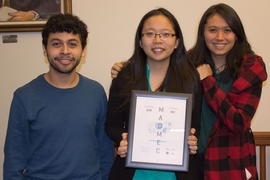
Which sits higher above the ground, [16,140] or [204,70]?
[204,70]

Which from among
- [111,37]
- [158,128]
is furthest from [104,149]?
[111,37]

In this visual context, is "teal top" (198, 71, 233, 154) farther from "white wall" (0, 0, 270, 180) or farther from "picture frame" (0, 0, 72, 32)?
"picture frame" (0, 0, 72, 32)

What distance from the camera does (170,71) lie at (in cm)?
179

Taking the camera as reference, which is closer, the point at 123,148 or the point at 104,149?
the point at 123,148

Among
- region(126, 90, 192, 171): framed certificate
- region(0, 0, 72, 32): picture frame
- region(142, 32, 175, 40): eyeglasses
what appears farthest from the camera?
region(0, 0, 72, 32): picture frame

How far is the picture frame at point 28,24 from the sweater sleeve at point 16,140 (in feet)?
2.65

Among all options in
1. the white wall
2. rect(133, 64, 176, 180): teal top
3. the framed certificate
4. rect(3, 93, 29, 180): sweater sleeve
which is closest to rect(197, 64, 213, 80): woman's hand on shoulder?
the framed certificate

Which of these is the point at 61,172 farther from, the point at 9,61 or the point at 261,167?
the point at 261,167

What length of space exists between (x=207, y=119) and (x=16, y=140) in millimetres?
1018

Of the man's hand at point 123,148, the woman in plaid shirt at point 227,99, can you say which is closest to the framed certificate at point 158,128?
the man's hand at point 123,148

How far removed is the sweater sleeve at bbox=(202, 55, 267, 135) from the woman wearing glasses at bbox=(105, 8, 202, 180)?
0.08 meters

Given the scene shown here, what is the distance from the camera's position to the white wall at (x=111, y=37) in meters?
2.38

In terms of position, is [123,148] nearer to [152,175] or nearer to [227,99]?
[152,175]

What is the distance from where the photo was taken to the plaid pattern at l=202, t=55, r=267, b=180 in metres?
1.66
